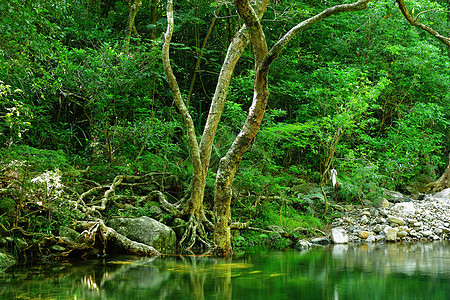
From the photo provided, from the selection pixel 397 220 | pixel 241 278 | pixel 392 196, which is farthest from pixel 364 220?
pixel 241 278

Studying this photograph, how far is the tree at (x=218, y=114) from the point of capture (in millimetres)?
5250

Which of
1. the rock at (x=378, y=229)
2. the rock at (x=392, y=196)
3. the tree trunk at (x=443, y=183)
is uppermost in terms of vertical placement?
the tree trunk at (x=443, y=183)

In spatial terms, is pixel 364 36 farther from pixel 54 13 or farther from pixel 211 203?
pixel 54 13

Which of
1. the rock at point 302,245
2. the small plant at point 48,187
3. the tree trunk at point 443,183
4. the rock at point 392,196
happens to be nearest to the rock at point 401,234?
the rock at point 302,245

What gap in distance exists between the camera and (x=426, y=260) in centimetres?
588

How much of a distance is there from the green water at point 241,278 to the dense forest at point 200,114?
3.14ft

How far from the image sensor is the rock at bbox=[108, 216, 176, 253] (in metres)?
6.64

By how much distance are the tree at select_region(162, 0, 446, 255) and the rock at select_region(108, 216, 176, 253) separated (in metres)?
0.38

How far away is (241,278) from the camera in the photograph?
4.52m

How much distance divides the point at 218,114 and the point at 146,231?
92.2 inches

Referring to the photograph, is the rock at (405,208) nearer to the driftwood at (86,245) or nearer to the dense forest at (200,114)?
the dense forest at (200,114)

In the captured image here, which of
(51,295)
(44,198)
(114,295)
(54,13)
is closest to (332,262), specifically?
(114,295)

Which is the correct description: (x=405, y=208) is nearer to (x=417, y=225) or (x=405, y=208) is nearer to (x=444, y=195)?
(x=417, y=225)

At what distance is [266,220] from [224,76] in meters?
4.02
